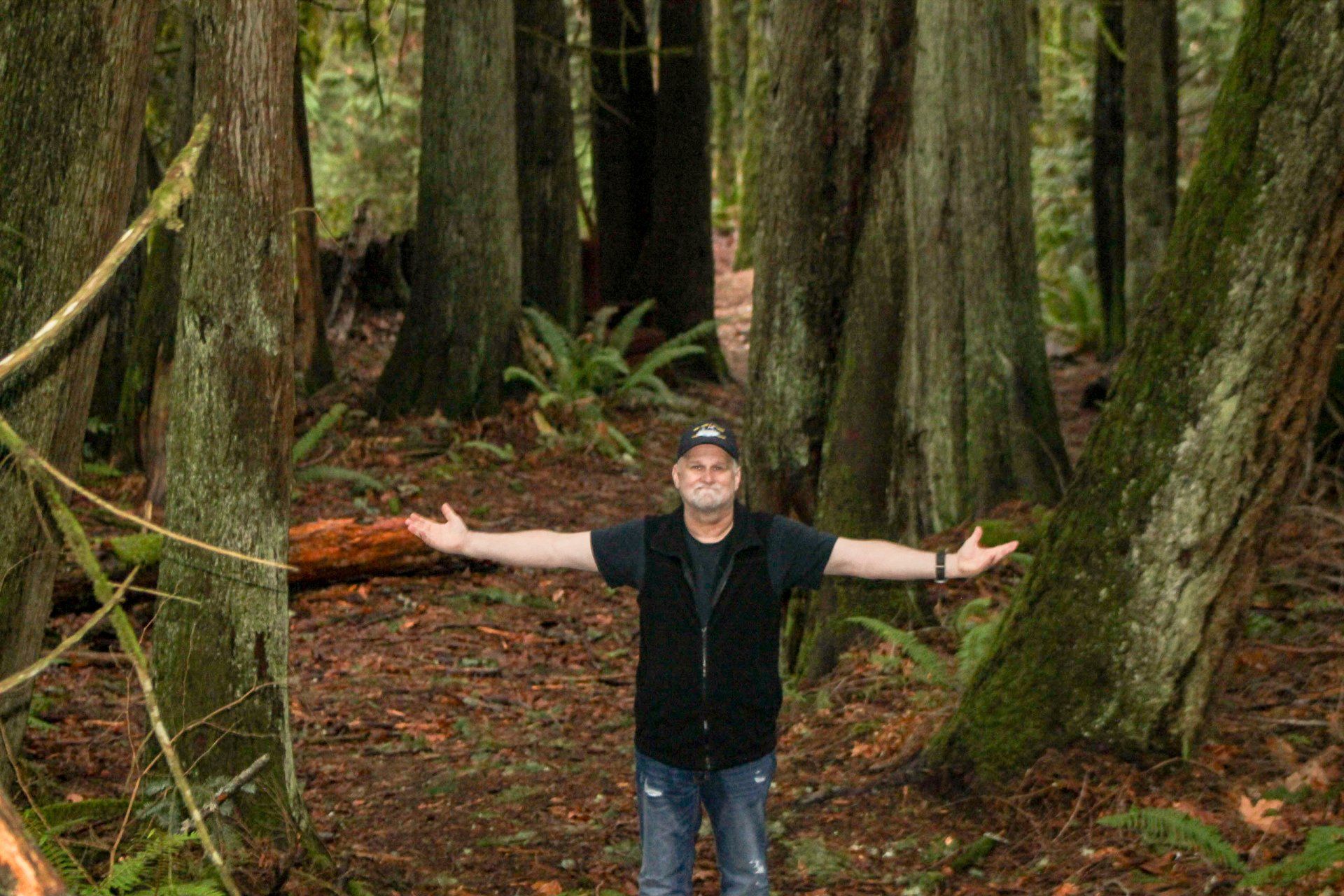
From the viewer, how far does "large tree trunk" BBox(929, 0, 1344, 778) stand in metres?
5.51

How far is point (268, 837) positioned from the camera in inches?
216

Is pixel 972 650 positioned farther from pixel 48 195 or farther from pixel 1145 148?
pixel 1145 148

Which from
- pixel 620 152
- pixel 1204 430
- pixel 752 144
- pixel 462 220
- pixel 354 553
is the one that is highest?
pixel 752 144

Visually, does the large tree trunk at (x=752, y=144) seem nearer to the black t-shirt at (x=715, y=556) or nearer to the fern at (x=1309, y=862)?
the black t-shirt at (x=715, y=556)

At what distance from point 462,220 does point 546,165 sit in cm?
251

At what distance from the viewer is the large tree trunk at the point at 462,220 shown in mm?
13883

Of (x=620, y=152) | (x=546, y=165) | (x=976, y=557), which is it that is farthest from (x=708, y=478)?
(x=620, y=152)

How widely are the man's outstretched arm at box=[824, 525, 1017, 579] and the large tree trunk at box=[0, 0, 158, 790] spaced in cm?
290

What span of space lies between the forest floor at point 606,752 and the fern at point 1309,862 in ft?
0.25

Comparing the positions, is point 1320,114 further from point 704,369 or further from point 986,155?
point 704,369

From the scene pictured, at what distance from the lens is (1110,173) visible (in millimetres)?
18656

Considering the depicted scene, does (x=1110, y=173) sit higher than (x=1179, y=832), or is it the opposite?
(x=1110, y=173)

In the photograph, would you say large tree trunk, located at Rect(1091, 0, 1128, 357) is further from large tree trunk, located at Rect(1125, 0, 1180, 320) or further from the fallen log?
the fallen log

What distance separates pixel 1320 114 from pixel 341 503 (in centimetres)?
838
